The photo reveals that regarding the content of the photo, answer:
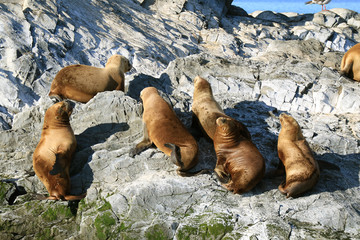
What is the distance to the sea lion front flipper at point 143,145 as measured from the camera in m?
7.01

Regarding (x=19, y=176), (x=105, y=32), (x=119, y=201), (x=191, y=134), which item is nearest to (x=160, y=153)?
(x=191, y=134)

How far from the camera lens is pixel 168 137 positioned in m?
6.89

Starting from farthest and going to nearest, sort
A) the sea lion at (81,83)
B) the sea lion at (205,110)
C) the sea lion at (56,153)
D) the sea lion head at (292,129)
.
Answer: the sea lion at (81,83), the sea lion at (205,110), the sea lion head at (292,129), the sea lion at (56,153)

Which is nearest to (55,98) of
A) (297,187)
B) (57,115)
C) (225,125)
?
(57,115)

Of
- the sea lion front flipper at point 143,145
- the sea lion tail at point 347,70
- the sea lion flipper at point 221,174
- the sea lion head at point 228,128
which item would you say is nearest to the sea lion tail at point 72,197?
the sea lion front flipper at point 143,145

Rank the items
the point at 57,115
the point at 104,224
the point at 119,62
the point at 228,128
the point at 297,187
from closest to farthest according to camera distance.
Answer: the point at 104,224, the point at 297,187, the point at 228,128, the point at 57,115, the point at 119,62

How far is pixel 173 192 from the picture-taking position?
611 cm

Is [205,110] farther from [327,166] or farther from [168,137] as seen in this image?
[327,166]

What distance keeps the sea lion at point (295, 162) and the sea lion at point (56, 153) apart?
339 cm

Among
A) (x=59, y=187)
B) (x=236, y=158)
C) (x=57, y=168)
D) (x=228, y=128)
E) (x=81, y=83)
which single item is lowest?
(x=59, y=187)

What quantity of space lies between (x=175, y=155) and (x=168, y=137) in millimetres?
543

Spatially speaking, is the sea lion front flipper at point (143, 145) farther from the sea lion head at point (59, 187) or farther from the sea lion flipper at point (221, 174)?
the sea lion flipper at point (221, 174)

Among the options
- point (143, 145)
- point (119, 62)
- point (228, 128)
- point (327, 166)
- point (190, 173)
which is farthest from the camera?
point (119, 62)

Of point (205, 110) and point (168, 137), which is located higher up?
point (205, 110)
